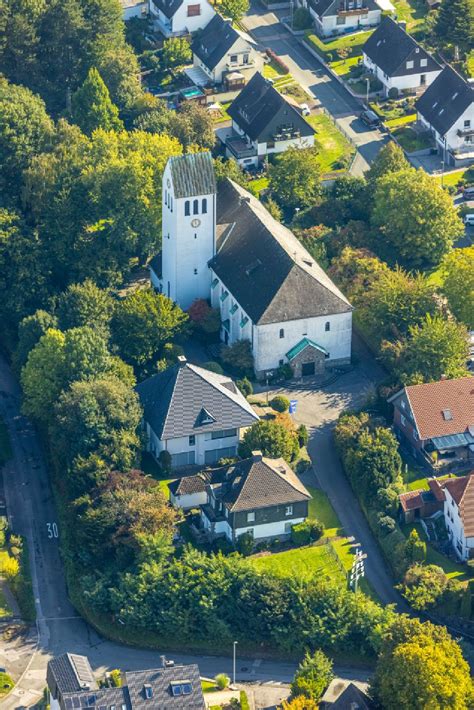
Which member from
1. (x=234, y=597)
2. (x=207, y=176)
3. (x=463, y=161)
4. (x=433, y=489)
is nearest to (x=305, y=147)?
(x=463, y=161)

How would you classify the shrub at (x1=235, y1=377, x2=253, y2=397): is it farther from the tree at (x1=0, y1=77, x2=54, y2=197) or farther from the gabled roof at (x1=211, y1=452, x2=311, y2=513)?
the tree at (x1=0, y1=77, x2=54, y2=197)

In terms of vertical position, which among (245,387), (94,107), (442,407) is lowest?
(245,387)

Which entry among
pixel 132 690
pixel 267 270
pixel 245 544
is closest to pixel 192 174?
pixel 267 270

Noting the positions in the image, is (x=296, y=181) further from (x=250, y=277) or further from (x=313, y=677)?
(x=313, y=677)

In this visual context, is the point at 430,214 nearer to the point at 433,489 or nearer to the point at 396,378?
the point at 396,378

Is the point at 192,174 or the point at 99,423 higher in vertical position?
the point at 192,174

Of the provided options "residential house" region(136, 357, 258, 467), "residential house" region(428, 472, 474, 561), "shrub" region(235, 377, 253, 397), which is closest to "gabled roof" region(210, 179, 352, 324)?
"shrub" region(235, 377, 253, 397)

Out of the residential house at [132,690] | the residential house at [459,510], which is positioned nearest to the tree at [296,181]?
the residential house at [459,510]
